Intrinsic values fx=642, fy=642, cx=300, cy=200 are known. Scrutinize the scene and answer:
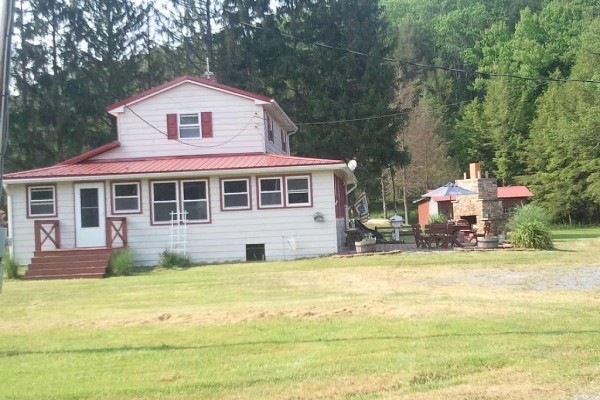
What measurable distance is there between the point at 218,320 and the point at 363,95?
29.0 metres

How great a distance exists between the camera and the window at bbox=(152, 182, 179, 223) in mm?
20219

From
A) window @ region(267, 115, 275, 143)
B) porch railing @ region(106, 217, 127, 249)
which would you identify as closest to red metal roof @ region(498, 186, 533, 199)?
window @ region(267, 115, 275, 143)

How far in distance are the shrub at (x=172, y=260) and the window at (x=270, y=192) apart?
115 inches

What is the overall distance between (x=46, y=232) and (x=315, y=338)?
14610 millimetres

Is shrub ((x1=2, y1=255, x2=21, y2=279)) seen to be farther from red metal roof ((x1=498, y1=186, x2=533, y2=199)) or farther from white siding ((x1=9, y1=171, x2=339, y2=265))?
red metal roof ((x1=498, y1=186, x2=533, y2=199))

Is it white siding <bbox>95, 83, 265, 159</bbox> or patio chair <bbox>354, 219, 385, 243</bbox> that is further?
patio chair <bbox>354, 219, 385, 243</bbox>

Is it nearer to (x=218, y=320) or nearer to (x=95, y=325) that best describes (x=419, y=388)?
(x=218, y=320)

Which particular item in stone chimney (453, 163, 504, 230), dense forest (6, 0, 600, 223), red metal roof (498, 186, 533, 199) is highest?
dense forest (6, 0, 600, 223)

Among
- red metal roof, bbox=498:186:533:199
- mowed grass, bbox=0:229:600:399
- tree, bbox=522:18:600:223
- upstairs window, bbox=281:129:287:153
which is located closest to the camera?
mowed grass, bbox=0:229:600:399

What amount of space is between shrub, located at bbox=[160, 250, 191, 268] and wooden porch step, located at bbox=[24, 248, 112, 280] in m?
1.60

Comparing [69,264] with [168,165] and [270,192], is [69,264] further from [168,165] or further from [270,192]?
[270,192]

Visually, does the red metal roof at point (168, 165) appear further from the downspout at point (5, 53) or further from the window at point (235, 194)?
the downspout at point (5, 53)

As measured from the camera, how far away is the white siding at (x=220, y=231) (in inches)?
786

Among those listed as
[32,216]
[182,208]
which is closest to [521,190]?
[182,208]
